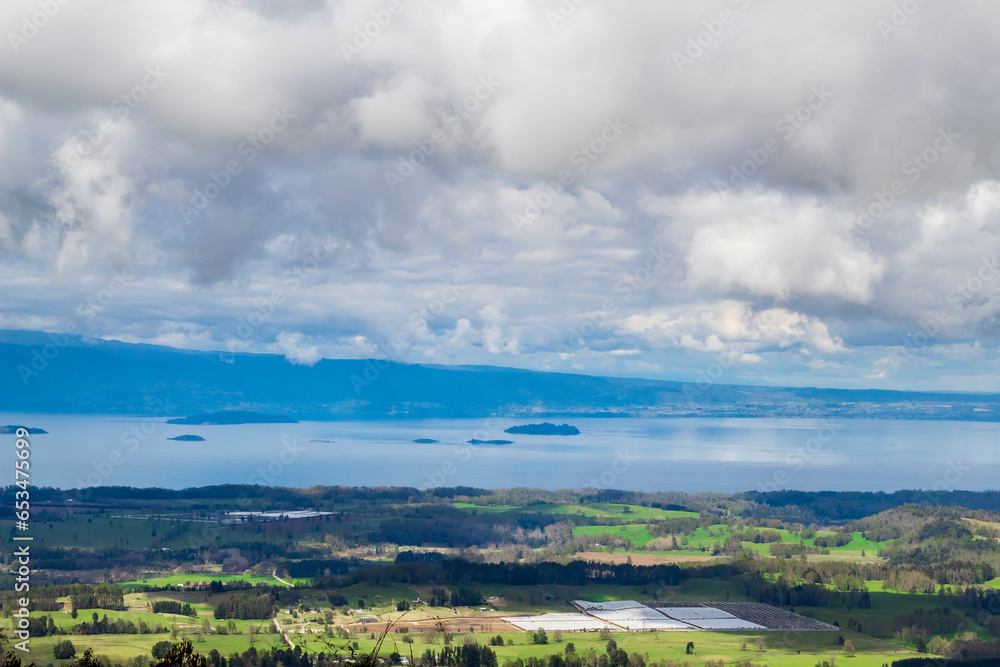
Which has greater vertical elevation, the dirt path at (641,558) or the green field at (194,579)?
the green field at (194,579)

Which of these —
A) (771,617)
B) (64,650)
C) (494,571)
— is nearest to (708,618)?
(771,617)

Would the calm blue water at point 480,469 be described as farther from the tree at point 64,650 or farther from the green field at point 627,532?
the tree at point 64,650

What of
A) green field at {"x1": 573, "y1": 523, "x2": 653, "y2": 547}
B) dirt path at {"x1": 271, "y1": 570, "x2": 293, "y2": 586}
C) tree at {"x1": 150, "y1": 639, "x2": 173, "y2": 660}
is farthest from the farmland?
tree at {"x1": 150, "y1": 639, "x2": 173, "y2": 660}

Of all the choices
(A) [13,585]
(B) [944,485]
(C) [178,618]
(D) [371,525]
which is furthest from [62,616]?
(B) [944,485]

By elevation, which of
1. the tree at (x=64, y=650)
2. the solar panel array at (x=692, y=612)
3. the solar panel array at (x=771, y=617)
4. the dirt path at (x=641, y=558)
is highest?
the tree at (x=64, y=650)

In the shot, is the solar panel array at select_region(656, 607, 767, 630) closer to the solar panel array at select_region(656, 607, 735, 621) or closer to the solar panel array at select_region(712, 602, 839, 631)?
the solar panel array at select_region(656, 607, 735, 621)

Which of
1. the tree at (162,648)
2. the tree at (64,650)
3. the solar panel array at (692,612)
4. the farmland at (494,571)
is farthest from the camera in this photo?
the solar panel array at (692,612)

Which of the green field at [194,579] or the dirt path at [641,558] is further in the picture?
the dirt path at [641,558]

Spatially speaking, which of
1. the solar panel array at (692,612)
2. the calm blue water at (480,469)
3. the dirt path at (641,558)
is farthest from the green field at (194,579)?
the calm blue water at (480,469)

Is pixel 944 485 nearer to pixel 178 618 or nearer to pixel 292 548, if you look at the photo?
pixel 292 548
